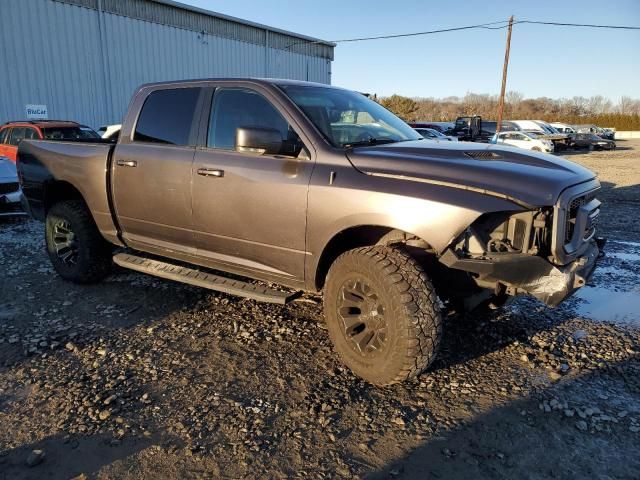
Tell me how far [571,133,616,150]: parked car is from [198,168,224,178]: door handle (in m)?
35.7

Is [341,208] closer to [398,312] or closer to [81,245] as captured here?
[398,312]

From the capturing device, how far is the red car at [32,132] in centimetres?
1045

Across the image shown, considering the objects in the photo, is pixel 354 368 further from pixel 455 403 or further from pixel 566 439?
pixel 566 439

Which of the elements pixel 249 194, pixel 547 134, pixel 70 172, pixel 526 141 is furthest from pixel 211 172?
pixel 547 134

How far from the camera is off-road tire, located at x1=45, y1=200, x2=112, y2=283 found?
15.8 ft

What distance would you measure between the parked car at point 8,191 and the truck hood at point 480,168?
740 centimetres

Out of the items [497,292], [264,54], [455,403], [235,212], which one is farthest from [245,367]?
[264,54]

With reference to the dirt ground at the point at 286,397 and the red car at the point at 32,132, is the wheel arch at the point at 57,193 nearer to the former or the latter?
the dirt ground at the point at 286,397

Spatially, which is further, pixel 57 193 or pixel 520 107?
pixel 520 107

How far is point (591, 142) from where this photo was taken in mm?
33438

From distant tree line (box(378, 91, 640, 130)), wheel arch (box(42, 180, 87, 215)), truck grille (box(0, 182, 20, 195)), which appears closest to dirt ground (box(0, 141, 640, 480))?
wheel arch (box(42, 180, 87, 215))

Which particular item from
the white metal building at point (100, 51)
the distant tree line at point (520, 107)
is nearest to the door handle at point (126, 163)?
the white metal building at point (100, 51)

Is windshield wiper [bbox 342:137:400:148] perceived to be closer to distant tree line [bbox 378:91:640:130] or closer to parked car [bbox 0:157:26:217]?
parked car [bbox 0:157:26:217]

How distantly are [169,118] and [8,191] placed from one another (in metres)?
5.77
